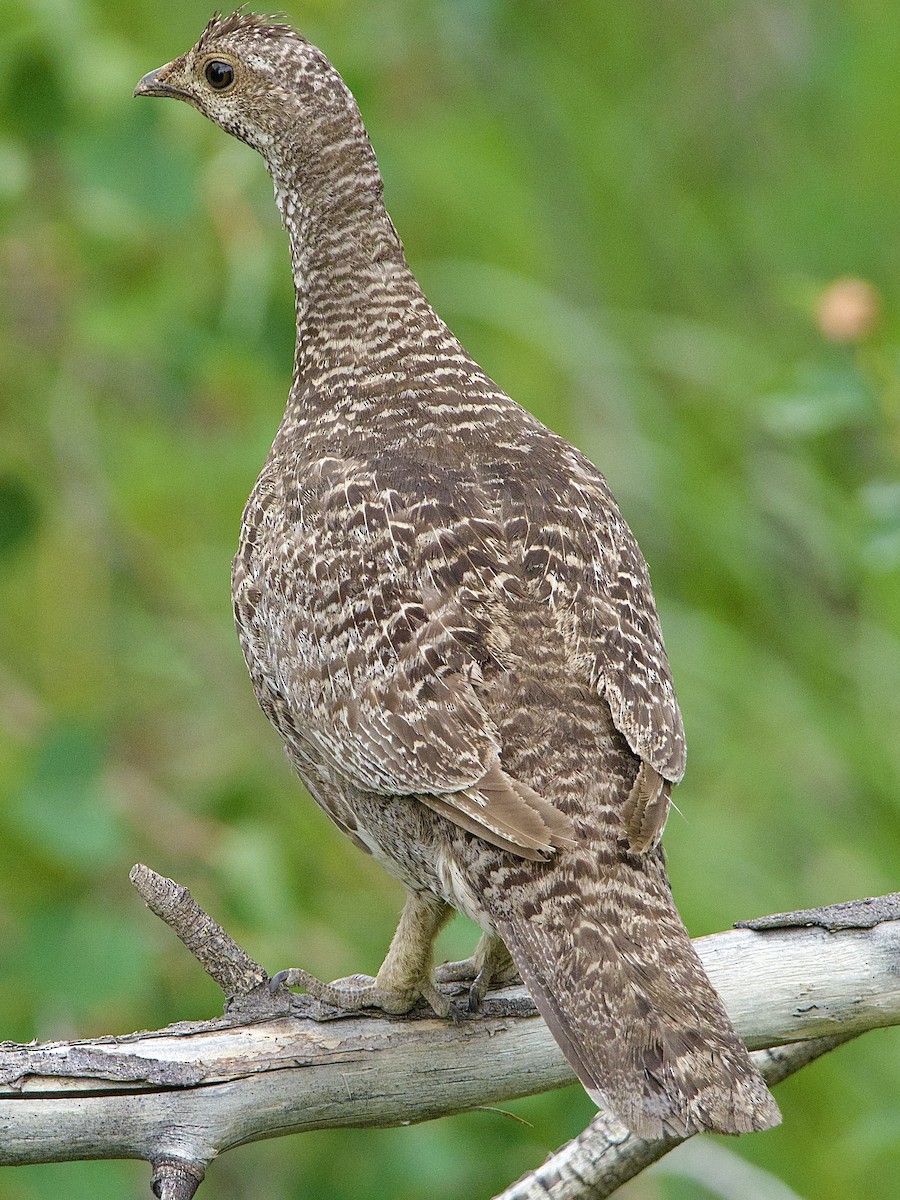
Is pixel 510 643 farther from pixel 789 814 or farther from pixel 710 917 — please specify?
pixel 789 814

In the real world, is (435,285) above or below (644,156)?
below

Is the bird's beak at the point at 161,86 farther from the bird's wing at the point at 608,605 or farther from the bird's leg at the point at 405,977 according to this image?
the bird's leg at the point at 405,977

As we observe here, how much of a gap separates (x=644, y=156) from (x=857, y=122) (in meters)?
0.97

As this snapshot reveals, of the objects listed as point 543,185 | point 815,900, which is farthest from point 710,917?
point 543,185

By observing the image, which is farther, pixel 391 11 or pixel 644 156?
pixel 644 156

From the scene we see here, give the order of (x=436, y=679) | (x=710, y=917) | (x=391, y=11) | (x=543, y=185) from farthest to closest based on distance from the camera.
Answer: (x=543, y=185) < (x=391, y=11) < (x=710, y=917) < (x=436, y=679)

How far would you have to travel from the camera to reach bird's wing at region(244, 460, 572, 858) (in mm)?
3104

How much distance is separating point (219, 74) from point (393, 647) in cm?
167

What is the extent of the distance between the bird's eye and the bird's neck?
0.26 m

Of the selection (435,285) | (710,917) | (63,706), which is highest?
(435,285)

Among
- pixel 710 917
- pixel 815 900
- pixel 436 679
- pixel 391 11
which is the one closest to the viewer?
pixel 436 679

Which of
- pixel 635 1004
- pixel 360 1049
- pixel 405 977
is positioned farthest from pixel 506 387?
pixel 635 1004

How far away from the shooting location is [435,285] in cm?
643

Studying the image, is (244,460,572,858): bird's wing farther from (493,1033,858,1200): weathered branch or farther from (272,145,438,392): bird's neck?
(493,1033,858,1200): weathered branch
